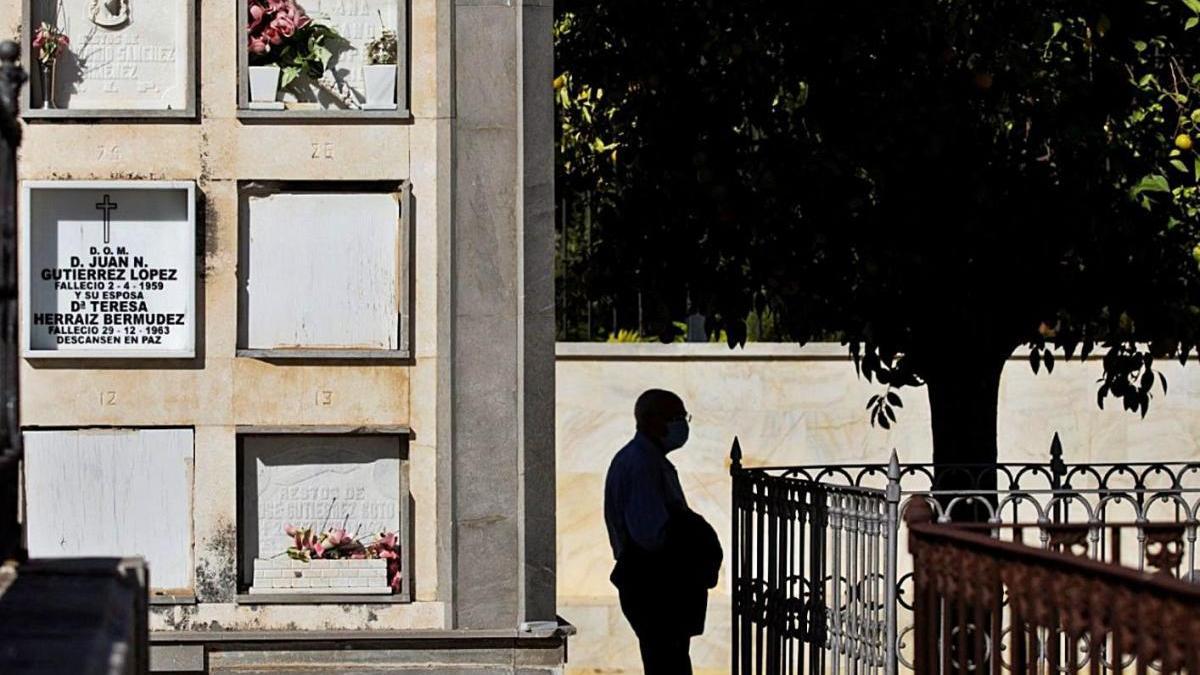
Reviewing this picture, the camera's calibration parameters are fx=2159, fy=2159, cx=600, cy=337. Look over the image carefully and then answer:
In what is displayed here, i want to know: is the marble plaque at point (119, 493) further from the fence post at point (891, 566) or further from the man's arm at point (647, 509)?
the fence post at point (891, 566)

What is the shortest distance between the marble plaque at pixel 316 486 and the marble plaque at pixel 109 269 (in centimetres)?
55

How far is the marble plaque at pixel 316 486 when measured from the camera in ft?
28.0

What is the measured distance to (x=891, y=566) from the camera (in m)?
8.35

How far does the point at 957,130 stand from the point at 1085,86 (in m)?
0.59

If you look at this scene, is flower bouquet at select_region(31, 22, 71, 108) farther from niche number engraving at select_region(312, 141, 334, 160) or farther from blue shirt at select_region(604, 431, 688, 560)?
blue shirt at select_region(604, 431, 688, 560)

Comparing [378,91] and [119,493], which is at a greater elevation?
[378,91]

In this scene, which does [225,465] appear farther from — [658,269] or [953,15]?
[953,15]

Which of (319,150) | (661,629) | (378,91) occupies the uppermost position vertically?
(378,91)

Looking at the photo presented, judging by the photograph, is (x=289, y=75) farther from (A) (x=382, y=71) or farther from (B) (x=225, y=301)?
(B) (x=225, y=301)

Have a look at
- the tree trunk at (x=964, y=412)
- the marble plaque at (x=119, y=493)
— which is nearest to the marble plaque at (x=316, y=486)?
the marble plaque at (x=119, y=493)

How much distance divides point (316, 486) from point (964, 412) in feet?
10.6

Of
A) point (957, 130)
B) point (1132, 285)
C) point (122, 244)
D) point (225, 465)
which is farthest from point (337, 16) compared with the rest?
point (1132, 285)

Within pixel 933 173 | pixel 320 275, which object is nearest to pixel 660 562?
pixel 933 173

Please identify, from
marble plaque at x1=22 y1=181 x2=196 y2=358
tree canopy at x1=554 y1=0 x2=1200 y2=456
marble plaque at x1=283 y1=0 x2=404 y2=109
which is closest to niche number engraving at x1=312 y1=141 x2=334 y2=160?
marble plaque at x1=283 y1=0 x2=404 y2=109
